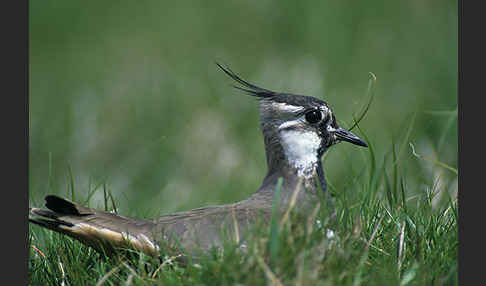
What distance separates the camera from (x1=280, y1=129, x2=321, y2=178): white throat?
5164mm

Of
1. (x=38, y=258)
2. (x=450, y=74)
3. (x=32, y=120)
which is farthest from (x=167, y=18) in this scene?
(x=38, y=258)

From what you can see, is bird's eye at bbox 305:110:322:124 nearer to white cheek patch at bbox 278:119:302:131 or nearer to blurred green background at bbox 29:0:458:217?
white cheek patch at bbox 278:119:302:131

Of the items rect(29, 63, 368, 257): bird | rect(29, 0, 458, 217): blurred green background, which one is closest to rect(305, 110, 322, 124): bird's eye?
rect(29, 63, 368, 257): bird

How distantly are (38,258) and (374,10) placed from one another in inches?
299

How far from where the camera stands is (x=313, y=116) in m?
5.22

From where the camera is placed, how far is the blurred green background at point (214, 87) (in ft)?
29.1

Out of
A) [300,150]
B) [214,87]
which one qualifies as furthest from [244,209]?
[214,87]

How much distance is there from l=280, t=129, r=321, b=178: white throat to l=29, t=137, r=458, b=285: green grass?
433 mm

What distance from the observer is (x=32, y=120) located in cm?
1028

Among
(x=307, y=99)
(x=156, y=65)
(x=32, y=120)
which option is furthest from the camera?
(x=156, y=65)

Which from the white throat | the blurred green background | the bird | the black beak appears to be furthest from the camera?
the blurred green background

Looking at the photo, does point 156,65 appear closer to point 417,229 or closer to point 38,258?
point 38,258

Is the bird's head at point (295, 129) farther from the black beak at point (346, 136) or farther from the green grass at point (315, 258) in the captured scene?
the green grass at point (315, 258)

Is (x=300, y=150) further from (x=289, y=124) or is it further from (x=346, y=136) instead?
(x=346, y=136)
